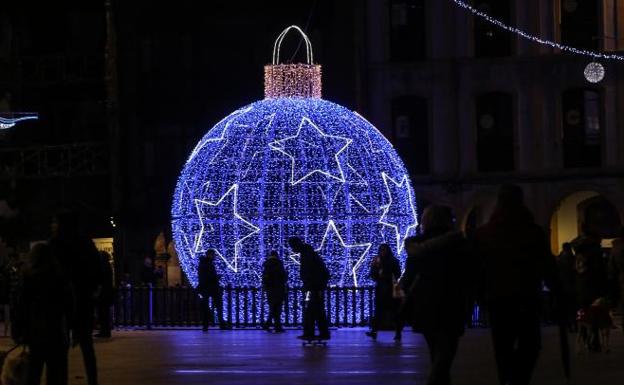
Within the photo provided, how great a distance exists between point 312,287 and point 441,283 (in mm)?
13694

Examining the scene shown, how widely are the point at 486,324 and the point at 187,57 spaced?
2309 centimetres

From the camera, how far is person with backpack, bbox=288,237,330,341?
26938 millimetres

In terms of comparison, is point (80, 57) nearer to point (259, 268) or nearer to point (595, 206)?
point (595, 206)

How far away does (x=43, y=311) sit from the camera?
607 inches

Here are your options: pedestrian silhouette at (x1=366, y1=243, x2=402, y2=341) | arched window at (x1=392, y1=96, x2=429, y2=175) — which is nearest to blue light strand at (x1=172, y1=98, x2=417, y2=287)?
pedestrian silhouette at (x1=366, y1=243, x2=402, y2=341)

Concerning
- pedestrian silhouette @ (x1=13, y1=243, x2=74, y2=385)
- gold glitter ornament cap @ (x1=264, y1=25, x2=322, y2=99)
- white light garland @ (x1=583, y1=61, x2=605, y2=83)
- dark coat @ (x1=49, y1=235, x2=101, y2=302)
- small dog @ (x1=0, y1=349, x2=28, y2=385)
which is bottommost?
small dog @ (x1=0, y1=349, x2=28, y2=385)

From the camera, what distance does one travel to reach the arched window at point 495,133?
48.5 meters

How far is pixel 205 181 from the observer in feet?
105

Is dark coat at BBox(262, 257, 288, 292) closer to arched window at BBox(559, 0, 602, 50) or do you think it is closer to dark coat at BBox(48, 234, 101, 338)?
dark coat at BBox(48, 234, 101, 338)

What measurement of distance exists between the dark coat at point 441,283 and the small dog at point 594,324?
9393mm

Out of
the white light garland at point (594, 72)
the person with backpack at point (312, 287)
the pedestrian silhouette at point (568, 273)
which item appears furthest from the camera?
the white light garland at point (594, 72)

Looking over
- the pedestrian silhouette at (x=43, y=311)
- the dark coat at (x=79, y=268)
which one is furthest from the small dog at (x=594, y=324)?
the pedestrian silhouette at (x=43, y=311)

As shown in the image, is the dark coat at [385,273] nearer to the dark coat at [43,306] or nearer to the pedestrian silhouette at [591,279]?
the pedestrian silhouette at [591,279]

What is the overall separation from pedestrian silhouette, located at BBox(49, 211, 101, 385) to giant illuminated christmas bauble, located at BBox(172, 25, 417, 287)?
14.5 m
